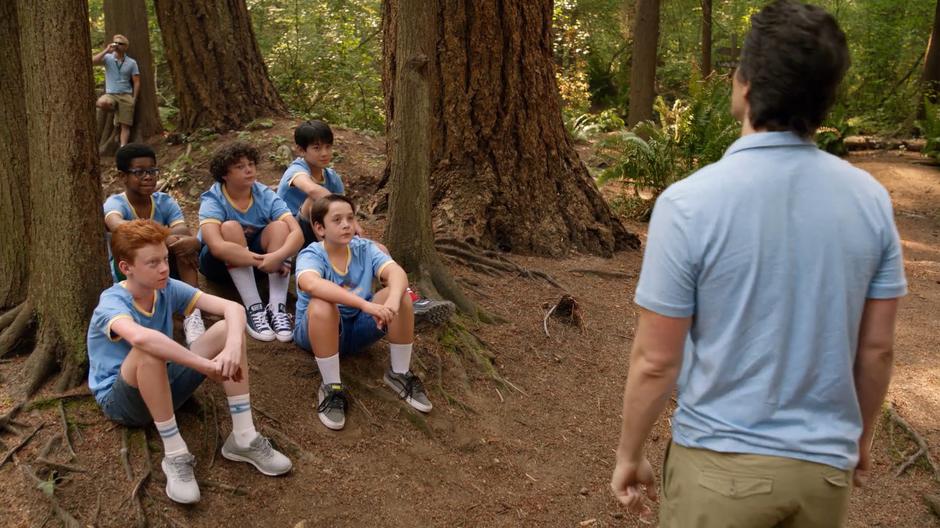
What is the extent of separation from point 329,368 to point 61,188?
1.65 metres

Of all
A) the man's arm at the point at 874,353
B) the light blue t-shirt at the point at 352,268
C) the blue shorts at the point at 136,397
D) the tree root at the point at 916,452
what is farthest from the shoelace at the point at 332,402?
the tree root at the point at 916,452

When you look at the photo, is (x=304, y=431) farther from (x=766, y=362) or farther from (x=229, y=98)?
(x=229, y=98)

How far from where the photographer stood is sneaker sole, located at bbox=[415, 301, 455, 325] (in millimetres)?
5000

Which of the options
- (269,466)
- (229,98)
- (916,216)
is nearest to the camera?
(269,466)

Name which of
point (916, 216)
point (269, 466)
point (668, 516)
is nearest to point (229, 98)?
point (269, 466)

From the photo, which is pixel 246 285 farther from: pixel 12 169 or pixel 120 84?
pixel 120 84

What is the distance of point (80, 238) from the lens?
393 cm

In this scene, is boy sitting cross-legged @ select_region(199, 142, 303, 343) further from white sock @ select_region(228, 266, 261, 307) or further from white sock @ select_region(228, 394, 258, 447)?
white sock @ select_region(228, 394, 258, 447)

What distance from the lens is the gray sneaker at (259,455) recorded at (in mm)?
3760

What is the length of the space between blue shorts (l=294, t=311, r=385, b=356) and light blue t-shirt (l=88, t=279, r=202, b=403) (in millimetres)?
806

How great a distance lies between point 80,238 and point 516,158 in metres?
4.16

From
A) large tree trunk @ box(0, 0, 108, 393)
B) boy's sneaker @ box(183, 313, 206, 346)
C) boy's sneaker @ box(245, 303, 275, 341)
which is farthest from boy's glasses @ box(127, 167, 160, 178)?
boy's sneaker @ box(245, 303, 275, 341)

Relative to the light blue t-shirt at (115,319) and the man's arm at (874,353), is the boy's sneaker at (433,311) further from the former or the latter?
the man's arm at (874,353)

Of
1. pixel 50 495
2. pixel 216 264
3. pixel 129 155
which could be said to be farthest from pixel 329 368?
pixel 129 155
